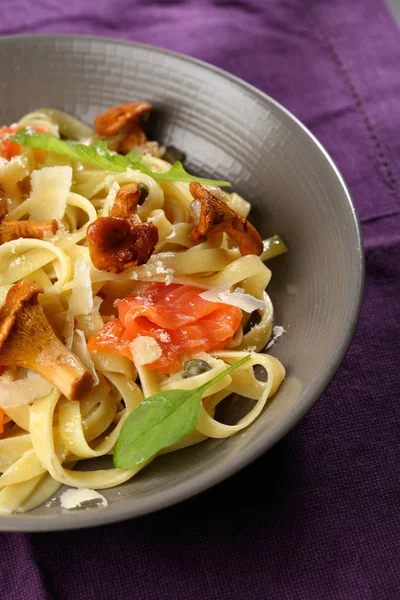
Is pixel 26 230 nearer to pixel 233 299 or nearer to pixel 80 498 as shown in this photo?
pixel 233 299

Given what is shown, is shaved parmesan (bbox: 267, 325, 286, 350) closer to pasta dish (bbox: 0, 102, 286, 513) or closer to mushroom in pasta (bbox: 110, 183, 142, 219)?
pasta dish (bbox: 0, 102, 286, 513)

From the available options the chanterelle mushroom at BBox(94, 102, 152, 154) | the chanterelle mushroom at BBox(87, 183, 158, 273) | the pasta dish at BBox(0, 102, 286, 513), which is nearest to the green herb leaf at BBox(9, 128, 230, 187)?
the pasta dish at BBox(0, 102, 286, 513)

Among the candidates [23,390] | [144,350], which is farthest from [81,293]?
[23,390]

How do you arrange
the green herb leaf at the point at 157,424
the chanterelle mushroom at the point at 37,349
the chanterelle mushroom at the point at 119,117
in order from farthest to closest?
the chanterelle mushroom at the point at 119,117
the chanterelle mushroom at the point at 37,349
the green herb leaf at the point at 157,424

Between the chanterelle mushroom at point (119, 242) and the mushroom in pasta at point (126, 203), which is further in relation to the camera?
the mushroom in pasta at point (126, 203)

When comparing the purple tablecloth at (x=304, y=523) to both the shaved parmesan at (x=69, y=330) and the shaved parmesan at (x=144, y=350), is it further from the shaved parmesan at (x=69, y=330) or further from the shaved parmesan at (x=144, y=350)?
the shaved parmesan at (x=69, y=330)

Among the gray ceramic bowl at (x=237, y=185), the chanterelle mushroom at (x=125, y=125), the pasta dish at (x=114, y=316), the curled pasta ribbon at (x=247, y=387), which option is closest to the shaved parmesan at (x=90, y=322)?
the pasta dish at (x=114, y=316)
